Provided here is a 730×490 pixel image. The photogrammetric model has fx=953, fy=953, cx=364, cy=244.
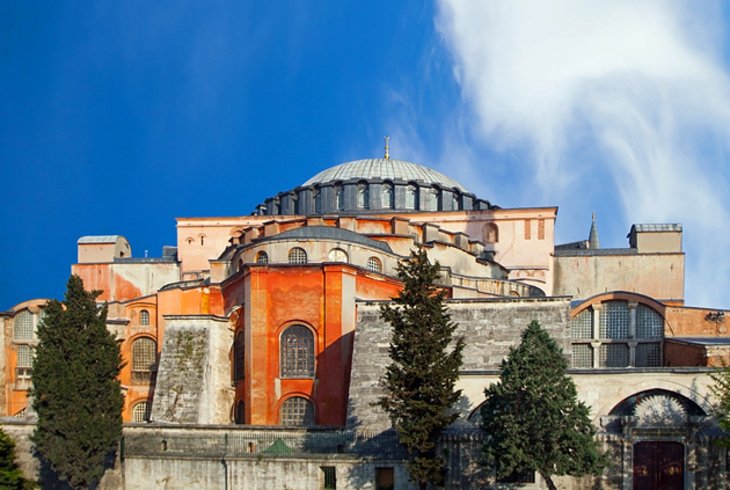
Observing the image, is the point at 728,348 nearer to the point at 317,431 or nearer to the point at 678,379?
the point at 678,379

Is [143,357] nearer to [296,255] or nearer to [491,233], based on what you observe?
[296,255]

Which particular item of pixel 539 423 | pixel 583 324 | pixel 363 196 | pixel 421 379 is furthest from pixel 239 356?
pixel 363 196

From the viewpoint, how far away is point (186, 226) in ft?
156

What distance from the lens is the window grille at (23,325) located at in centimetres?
3828

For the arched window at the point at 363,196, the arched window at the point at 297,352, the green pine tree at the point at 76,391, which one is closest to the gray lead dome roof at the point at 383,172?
the arched window at the point at 363,196

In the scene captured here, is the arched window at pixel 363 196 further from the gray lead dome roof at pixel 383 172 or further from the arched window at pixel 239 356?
the arched window at pixel 239 356

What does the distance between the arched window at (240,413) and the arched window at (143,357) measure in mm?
6471

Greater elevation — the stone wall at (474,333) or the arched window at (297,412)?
the stone wall at (474,333)

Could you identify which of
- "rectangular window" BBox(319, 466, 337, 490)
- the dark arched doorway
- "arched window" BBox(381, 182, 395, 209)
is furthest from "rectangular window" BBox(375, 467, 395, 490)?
"arched window" BBox(381, 182, 395, 209)

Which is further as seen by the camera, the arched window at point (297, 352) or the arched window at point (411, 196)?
the arched window at point (411, 196)

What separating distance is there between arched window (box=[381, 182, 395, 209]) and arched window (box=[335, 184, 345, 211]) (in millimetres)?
1989

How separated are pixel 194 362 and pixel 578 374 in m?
12.9

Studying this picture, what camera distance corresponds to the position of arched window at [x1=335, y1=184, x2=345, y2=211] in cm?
4708

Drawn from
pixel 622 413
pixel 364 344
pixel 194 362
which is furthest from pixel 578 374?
pixel 194 362
